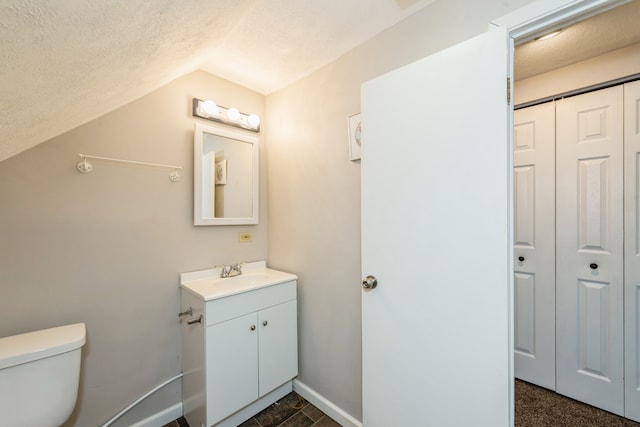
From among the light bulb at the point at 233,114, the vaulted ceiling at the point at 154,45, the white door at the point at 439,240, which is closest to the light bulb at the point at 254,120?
the light bulb at the point at 233,114

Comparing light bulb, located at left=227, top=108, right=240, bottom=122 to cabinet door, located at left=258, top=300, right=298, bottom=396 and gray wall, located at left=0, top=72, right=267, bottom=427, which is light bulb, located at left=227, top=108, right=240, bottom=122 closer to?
gray wall, located at left=0, top=72, right=267, bottom=427

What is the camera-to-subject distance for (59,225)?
48.8 inches

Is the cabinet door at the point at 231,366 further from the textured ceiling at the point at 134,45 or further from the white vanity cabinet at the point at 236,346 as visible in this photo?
Answer: the textured ceiling at the point at 134,45

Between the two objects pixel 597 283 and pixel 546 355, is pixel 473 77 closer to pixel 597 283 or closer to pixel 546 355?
pixel 597 283

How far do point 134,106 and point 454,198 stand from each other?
5.78 feet

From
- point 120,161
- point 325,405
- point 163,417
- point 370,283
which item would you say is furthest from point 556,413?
point 120,161

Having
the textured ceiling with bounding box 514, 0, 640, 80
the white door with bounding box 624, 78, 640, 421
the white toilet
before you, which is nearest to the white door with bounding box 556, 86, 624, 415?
the white door with bounding box 624, 78, 640, 421

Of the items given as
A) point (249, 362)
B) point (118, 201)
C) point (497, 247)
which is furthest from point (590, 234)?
point (118, 201)

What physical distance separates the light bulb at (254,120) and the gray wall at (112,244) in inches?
10.8

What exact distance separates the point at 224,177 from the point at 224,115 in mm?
435

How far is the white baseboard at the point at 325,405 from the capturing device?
149cm

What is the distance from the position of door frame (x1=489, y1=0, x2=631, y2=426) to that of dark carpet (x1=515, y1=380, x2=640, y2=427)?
3.76 feet

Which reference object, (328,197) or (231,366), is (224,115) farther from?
(231,366)

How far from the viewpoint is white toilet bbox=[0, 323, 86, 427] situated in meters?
0.93
